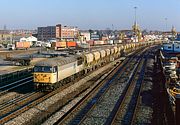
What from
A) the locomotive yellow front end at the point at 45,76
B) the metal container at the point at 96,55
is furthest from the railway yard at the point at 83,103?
the metal container at the point at 96,55

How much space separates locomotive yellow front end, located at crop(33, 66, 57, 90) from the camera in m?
28.7

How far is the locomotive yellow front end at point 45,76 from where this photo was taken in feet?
94.1

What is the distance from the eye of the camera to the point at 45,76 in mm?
28766

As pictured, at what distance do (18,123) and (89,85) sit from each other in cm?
1541

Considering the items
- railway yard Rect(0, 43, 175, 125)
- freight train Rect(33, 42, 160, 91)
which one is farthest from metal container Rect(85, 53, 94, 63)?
railway yard Rect(0, 43, 175, 125)

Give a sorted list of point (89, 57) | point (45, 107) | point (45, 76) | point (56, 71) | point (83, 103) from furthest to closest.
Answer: point (89, 57) → point (56, 71) → point (45, 76) → point (83, 103) → point (45, 107)

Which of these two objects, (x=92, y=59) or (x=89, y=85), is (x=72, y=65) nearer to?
(x=89, y=85)

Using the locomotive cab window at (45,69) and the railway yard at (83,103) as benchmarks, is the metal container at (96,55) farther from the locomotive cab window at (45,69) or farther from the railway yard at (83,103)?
the locomotive cab window at (45,69)

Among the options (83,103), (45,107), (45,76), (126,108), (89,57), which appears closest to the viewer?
(126,108)

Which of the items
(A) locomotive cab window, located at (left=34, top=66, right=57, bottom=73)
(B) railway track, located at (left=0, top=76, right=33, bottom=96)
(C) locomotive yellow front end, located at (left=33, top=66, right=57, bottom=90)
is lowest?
A: (B) railway track, located at (left=0, top=76, right=33, bottom=96)

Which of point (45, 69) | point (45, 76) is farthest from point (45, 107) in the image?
point (45, 69)

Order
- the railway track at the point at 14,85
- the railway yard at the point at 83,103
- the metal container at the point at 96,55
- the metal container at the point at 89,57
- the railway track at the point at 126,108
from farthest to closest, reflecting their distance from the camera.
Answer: the metal container at the point at 96,55 → the metal container at the point at 89,57 → the railway track at the point at 14,85 → the railway yard at the point at 83,103 → the railway track at the point at 126,108

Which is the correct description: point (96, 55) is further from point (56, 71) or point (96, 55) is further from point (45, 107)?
point (45, 107)

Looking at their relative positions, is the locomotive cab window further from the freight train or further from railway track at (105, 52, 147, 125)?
railway track at (105, 52, 147, 125)
